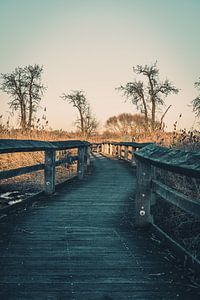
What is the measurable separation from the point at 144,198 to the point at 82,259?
144 centimetres

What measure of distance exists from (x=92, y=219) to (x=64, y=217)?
45 centimetres

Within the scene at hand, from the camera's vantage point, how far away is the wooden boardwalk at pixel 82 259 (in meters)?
2.37

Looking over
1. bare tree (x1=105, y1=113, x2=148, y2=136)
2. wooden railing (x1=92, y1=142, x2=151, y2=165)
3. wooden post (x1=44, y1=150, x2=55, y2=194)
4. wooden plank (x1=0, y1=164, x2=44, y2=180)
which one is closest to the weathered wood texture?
wooden post (x1=44, y1=150, x2=55, y2=194)

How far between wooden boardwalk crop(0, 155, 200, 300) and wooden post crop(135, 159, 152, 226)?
181mm

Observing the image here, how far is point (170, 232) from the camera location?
416 centimetres

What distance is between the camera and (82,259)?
3061mm

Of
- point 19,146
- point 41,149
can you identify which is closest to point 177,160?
point 19,146

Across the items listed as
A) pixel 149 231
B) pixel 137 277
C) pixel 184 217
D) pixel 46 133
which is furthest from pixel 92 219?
pixel 46 133

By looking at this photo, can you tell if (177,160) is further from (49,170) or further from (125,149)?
(125,149)

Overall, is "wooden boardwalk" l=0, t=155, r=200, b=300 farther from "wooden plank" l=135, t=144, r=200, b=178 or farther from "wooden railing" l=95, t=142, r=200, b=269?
"wooden plank" l=135, t=144, r=200, b=178

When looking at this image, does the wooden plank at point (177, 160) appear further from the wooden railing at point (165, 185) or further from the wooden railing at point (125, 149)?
the wooden railing at point (125, 149)

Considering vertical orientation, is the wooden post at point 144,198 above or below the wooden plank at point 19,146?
below

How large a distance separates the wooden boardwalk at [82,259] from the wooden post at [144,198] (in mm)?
181

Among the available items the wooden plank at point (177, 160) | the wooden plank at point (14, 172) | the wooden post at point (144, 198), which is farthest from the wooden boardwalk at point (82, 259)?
the wooden plank at point (177, 160)
